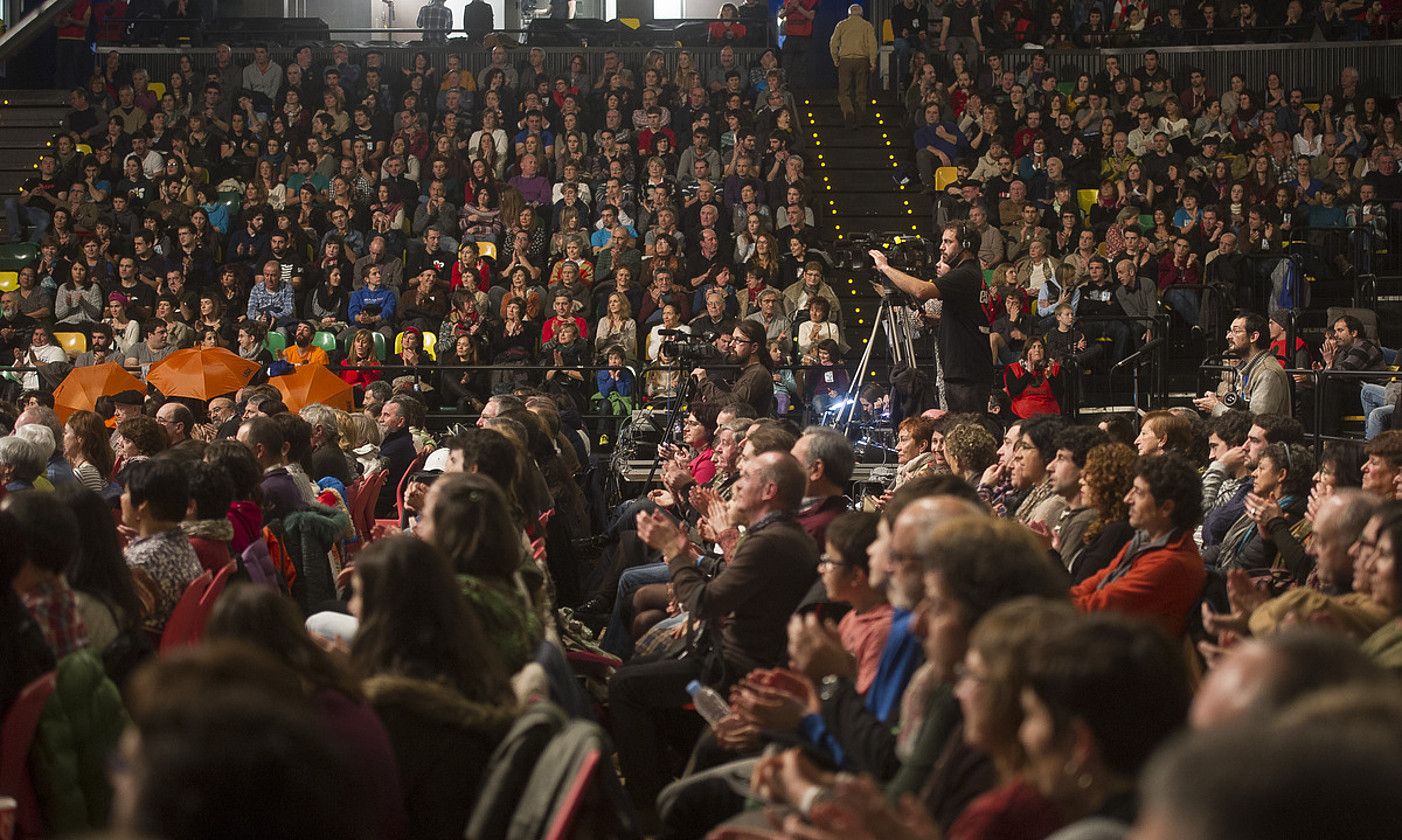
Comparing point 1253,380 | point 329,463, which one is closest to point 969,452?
point 329,463

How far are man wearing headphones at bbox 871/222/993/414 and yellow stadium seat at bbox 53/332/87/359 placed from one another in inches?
336

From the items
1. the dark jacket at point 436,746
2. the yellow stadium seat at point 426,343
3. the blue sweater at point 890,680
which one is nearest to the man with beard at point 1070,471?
the blue sweater at point 890,680

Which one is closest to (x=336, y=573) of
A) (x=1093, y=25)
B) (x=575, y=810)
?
(x=575, y=810)

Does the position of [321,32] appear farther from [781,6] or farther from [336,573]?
[336,573]

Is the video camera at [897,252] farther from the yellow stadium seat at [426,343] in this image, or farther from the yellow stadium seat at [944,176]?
the yellow stadium seat at [944,176]

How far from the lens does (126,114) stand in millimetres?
17891

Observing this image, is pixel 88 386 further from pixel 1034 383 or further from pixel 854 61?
pixel 854 61

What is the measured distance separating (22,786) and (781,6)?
17085mm

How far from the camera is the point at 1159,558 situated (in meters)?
4.64

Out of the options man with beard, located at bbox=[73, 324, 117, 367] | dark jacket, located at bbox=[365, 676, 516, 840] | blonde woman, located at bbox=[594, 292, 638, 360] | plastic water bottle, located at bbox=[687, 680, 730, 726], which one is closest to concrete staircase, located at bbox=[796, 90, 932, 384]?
blonde woman, located at bbox=[594, 292, 638, 360]

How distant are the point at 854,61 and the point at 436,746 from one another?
15.3 metres

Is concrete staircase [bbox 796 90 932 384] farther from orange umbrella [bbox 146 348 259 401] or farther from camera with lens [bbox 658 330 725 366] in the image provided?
orange umbrella [bbox 146 348 259 401]

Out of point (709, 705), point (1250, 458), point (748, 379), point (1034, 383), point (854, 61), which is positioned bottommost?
point (1034, 383)

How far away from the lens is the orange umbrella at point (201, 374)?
413 inches
